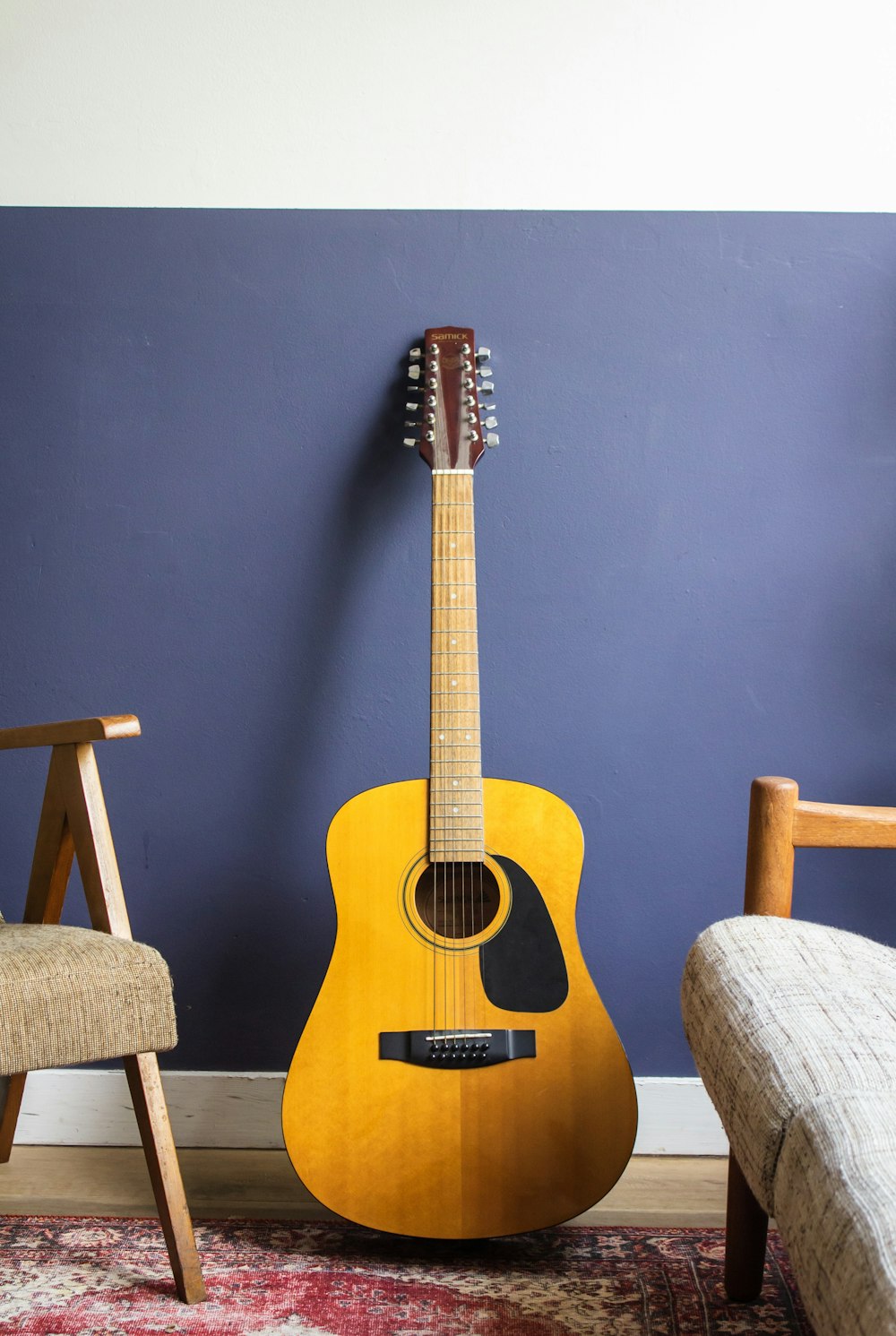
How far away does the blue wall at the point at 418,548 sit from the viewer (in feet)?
5.34

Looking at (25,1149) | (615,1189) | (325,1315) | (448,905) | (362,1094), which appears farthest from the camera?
(25,1149)

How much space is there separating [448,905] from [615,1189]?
1.69 feet

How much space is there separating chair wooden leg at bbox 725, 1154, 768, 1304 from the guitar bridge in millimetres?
287

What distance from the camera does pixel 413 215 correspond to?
1.63 metres

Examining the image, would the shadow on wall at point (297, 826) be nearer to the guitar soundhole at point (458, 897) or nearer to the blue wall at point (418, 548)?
the blue wall at point (418, 548)

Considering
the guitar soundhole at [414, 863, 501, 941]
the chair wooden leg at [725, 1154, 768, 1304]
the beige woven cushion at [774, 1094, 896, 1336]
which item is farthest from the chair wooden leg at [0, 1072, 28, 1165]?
the beige woven cushion at [774, 1094, 896, 1336]

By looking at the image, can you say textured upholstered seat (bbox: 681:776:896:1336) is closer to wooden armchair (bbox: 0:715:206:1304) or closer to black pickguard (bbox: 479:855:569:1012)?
black pickguard (bbox: 479:855:569:1012)

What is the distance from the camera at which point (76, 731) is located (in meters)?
1.26

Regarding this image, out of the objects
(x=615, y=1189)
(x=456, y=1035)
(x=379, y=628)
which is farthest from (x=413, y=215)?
(x=615, y=1189)

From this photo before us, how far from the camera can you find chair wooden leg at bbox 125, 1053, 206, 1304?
1.21 metres

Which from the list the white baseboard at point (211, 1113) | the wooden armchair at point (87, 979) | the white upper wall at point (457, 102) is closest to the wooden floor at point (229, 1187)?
the white baseboard at point (211, 1113)

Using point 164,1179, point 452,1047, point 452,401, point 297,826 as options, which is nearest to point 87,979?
A: point 164,1179

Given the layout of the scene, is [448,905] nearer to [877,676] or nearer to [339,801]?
[339,801]

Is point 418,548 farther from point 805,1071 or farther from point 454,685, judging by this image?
point 805,1071
